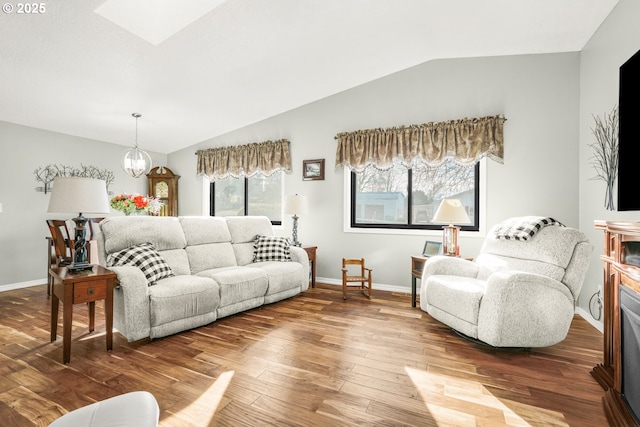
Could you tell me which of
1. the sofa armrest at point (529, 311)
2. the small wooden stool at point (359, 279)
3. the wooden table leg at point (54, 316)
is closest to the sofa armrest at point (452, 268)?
the sofa armrest at point (529, 311)

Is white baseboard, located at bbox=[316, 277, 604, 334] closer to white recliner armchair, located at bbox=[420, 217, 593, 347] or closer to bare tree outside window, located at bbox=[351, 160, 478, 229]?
bare tree outside window, located at bbox=[351, 160, 478, 229]

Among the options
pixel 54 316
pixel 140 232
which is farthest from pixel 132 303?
pixel 140 232

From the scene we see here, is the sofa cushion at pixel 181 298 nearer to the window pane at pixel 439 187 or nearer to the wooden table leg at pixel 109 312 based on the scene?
the wooden table leg at pixel 109 312

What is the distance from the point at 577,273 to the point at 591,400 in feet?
2.91

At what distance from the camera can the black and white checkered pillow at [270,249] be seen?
12.7 ft

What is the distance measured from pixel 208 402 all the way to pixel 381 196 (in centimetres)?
334

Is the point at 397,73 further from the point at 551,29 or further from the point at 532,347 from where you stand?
the point at 532,347

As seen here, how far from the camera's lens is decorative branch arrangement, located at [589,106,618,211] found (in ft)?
8.39

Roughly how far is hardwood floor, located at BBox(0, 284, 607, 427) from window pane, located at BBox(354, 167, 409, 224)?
1.70 meters

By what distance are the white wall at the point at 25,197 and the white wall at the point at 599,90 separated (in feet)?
21.2

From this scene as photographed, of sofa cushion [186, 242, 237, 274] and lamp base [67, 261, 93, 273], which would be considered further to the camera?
sofa cushion [186, 242, 237, 274]

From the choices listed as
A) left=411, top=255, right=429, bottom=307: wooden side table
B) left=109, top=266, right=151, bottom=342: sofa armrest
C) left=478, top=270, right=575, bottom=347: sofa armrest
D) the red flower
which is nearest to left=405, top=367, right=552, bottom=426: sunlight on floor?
left=478, top=270, right=575, bottom=347: sofa armrest
